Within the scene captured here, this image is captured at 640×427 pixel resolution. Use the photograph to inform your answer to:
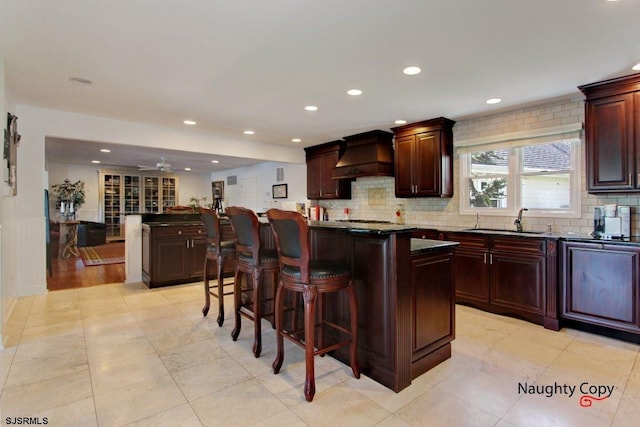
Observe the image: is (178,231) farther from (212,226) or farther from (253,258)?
(253,258)

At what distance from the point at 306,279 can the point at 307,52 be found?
5.83 ft

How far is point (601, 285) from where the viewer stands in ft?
10.1

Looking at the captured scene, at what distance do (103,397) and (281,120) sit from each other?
3702mm

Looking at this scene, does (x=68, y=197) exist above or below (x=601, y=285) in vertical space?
above

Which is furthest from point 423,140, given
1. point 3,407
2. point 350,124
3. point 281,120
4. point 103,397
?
point 3,407

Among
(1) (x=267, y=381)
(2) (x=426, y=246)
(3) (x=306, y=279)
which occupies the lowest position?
(1) (x=267, y=381)

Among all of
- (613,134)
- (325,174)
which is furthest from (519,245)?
(325,174)

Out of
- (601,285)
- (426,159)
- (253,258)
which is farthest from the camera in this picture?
(426,159)

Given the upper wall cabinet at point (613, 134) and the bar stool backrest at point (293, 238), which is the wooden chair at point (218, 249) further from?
the upper wall cabinet at point (613, 134)

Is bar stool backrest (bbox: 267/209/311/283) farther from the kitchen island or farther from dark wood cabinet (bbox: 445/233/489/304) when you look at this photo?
dark wood cabinet (bbox: 445/233/489/304)

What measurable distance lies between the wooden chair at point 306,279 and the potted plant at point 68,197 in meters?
9.02

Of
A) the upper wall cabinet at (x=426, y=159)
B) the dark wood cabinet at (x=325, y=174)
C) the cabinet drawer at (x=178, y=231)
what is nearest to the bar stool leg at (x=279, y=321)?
the cabinet drawer at (x=178, y=231)

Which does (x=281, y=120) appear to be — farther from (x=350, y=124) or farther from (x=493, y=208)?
(x=493, y=208)

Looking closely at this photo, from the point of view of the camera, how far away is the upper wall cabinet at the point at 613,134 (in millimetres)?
3049
